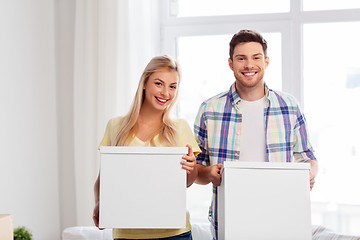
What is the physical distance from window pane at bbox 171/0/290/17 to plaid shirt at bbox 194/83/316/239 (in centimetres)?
140

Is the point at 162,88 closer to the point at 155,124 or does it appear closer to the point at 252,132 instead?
the point at 155,124

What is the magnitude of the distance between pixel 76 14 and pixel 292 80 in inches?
55.2

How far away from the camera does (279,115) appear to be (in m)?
1.85

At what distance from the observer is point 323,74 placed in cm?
307

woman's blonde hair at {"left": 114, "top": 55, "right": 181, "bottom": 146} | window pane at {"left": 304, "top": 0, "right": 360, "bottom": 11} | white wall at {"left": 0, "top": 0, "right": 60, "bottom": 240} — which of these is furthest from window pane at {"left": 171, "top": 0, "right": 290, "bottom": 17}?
woman's blonde hair at {"left": 114, "top": 55, "right": 181, "bottom": 146}

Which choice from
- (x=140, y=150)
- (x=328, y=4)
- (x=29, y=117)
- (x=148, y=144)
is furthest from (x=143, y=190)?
(x=328, y=4)

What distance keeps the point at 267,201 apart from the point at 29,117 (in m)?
1.77

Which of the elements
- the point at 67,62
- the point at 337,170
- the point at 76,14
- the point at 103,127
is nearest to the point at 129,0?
the point at 76,14

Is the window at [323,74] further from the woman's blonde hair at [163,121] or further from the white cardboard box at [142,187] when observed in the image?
the white cardboard box at [142,187]

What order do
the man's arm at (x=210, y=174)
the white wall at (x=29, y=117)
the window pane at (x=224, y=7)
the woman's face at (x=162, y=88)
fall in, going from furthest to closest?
the window pane at (x=224, y=7)
the white wall at (x=29, y=117)
the woman's face at (x=162, y=88)
the man's arm at (x=210, y=174)

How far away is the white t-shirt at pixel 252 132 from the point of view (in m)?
1.84

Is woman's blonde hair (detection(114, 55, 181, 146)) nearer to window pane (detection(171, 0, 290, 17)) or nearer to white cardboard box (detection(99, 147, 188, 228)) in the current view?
white cardboard box (detection(99, 147, 188, 228))

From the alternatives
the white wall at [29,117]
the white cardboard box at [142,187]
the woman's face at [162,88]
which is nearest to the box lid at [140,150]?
the white cardboard box at [142,187]

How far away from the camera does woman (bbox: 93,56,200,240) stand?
1687mm
